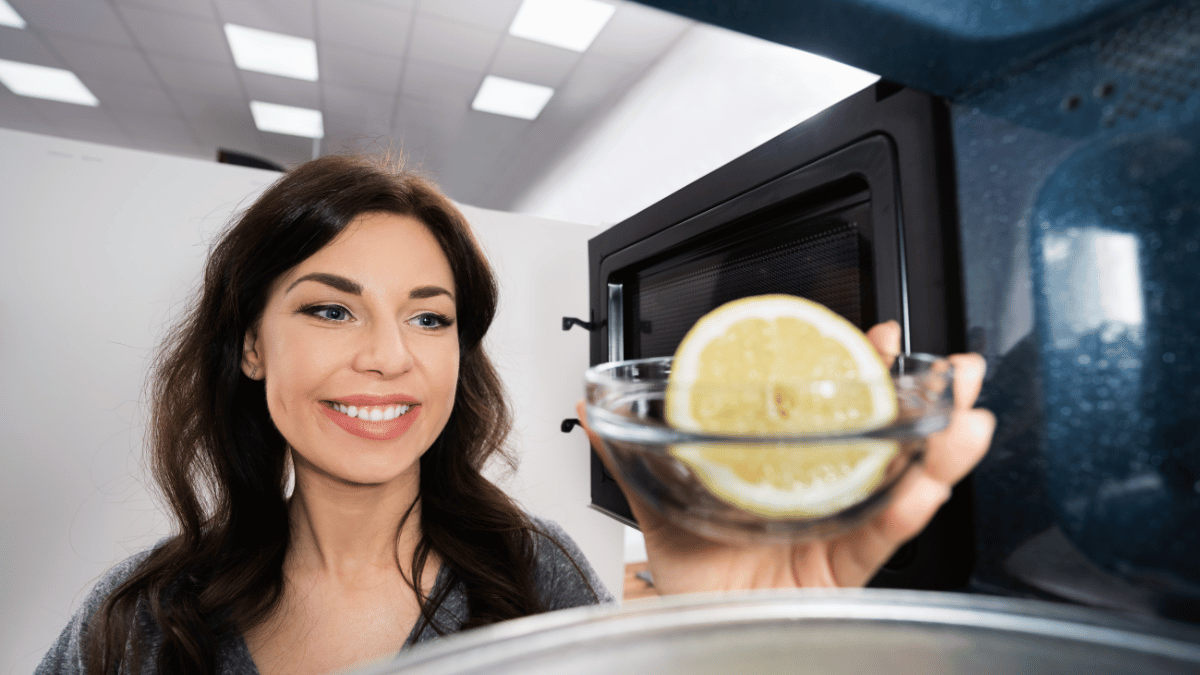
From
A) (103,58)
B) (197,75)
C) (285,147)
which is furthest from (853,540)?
(285,147)

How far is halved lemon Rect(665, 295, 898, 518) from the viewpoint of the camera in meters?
0.20

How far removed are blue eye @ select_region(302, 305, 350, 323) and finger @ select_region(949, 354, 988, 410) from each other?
0.64 meters

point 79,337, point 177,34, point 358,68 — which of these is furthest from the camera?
point 358,68

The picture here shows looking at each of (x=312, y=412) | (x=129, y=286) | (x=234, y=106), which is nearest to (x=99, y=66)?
(x=234, y=106)

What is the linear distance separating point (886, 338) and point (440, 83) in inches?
99.2

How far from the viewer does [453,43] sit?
2.18m

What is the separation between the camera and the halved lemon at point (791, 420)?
198 millimetres

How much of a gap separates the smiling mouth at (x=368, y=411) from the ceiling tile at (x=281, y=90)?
2.26m

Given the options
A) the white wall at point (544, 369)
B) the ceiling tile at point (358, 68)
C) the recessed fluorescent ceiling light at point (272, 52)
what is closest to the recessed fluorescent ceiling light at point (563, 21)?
the ceiling tile at point (358, 68)

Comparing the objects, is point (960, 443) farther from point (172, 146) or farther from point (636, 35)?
point (172, 146)

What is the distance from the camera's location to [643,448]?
0.71ft

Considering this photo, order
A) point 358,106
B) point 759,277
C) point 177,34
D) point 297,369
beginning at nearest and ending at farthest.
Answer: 1. point 759,277
2. point 297,369
3. point 177,34
4. point 358,106

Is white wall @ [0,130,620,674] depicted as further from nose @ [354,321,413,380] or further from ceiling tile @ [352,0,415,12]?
ceiling tile @ [352,0,415,12]

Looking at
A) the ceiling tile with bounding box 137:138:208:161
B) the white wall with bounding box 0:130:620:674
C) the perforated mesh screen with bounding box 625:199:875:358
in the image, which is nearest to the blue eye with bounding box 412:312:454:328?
the perforated mesh screen with bounding box 625:199:875:358
